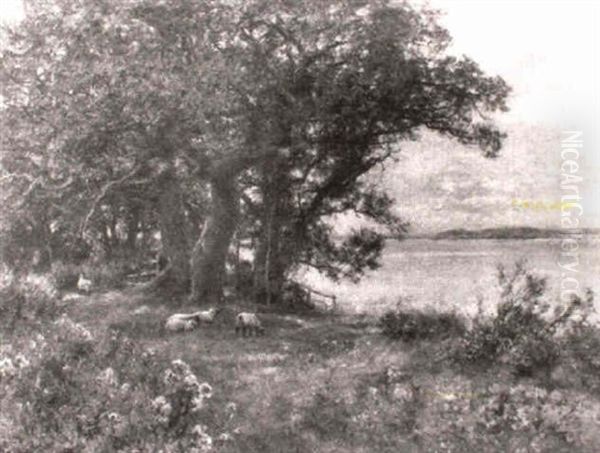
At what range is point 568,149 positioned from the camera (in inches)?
502

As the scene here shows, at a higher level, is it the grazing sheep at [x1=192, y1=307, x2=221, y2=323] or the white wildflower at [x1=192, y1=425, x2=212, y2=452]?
the grazing sheep at [x1=192, y1=307, x2=221, y2=323]

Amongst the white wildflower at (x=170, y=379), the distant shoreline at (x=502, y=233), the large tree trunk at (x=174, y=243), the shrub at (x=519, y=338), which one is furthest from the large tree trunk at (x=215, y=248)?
the distant shoreline at (x=502, y=233)

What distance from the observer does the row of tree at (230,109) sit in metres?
16.8

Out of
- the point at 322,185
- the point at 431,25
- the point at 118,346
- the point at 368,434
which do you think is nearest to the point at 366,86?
the point at 431,25

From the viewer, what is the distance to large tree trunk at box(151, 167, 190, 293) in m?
22.7

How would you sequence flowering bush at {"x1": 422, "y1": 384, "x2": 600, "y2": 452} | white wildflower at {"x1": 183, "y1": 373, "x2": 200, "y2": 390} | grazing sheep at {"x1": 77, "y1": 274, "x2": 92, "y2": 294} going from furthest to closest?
grazing sheep at {"x1": 77, "y1": 274, "x2": 92, "y2": 294} < white wildflower at {"x1": 183, "y1": 373, "x2": 200, "y2": 390} < flowering bush at {"x1": 422, "y1": 384, "x2": 600, "y2": 452}

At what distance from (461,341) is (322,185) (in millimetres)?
8023

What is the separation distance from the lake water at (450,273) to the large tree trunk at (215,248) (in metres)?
3.36

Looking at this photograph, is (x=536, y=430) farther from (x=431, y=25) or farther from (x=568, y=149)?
(x=431, y=25)

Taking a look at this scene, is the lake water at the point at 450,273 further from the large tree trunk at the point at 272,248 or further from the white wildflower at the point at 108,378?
the white wildflower at the point at 108,378

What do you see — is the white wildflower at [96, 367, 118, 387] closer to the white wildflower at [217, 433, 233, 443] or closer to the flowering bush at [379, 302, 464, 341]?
the white wildflower at [217, 433, 233, 443]

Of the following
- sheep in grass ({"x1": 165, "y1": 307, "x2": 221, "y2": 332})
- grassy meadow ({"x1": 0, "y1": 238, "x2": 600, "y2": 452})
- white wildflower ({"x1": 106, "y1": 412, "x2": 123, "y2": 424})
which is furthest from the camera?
sheep in grass ({"x1": 165, "y1": 307, "x2": 221, "y2": 332})

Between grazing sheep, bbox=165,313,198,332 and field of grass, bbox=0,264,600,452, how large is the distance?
135cm

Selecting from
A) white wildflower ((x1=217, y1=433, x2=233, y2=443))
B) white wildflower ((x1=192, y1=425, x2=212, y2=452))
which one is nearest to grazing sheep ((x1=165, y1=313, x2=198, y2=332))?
white wildflower ((x1=217, y1=433, x2=233, y2=443))
